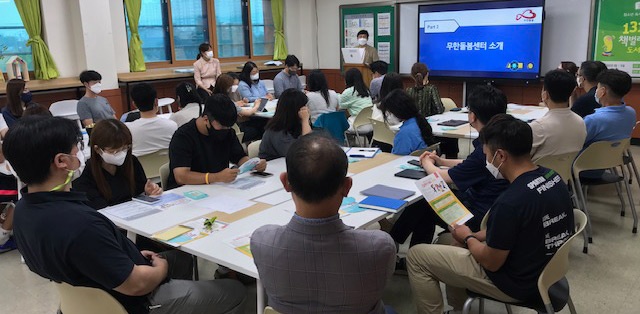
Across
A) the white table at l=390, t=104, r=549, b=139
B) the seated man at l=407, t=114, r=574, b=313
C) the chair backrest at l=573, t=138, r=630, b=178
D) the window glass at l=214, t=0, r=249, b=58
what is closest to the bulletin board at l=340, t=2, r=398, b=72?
the window glass at l=214, t=0, r=249, b=58

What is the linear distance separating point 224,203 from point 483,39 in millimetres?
6335

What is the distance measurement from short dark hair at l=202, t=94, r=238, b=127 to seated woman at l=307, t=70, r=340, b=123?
2.36 metres

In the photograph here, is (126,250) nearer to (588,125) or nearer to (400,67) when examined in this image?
(588,125)

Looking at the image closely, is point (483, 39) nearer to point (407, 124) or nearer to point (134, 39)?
point (407, 124)

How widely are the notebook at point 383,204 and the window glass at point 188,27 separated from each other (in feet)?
22.9

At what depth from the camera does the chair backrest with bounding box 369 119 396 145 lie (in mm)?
4672

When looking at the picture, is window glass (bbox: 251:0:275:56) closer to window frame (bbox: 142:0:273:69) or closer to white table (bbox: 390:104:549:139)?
window frame (bbox: 142:0:273:69)

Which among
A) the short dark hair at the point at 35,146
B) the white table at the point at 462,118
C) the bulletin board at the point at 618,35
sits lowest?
the white table at the point at 462,118

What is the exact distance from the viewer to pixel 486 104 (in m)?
2.90

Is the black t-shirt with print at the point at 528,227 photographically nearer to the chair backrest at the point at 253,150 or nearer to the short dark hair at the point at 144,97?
the chair backrest at the point at 253,150

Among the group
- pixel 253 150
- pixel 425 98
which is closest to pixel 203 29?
pixel 425 98

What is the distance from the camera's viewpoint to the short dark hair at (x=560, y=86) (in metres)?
3.35

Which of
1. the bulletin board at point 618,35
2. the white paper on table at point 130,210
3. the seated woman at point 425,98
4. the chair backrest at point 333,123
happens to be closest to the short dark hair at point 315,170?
the white paper on table at point 130,210

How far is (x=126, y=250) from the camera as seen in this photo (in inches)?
72.4
